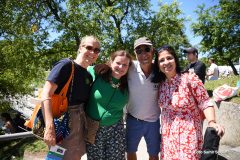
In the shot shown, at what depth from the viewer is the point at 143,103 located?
350 centimetres

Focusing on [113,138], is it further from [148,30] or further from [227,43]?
[227,43]

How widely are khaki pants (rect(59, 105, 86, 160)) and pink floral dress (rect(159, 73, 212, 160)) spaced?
95cm

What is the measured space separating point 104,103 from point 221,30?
2788cm

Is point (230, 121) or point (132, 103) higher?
point (132, 103)

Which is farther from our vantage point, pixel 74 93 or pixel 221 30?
pixel 221 30

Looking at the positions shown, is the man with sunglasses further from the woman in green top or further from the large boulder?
the large boulder

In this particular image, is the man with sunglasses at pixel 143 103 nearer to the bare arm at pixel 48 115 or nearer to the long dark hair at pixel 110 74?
the long dark hair at pixel 110 74

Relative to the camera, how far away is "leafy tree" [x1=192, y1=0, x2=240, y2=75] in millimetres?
26916

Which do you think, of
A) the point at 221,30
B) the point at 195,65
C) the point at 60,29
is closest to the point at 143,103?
the point at 195,65

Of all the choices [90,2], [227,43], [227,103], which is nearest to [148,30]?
[90,2]

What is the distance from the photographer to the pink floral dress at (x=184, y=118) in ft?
9.70

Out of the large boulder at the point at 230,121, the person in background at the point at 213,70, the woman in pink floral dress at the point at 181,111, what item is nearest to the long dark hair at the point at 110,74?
the woman in pink floral dress at the point at 181,111

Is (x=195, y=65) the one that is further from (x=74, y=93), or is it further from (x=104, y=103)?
(x=74, y=93)

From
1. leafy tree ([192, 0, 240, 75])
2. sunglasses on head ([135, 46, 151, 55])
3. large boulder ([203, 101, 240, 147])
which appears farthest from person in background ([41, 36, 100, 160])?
leafy tree ([192, 0, 240, 75])
